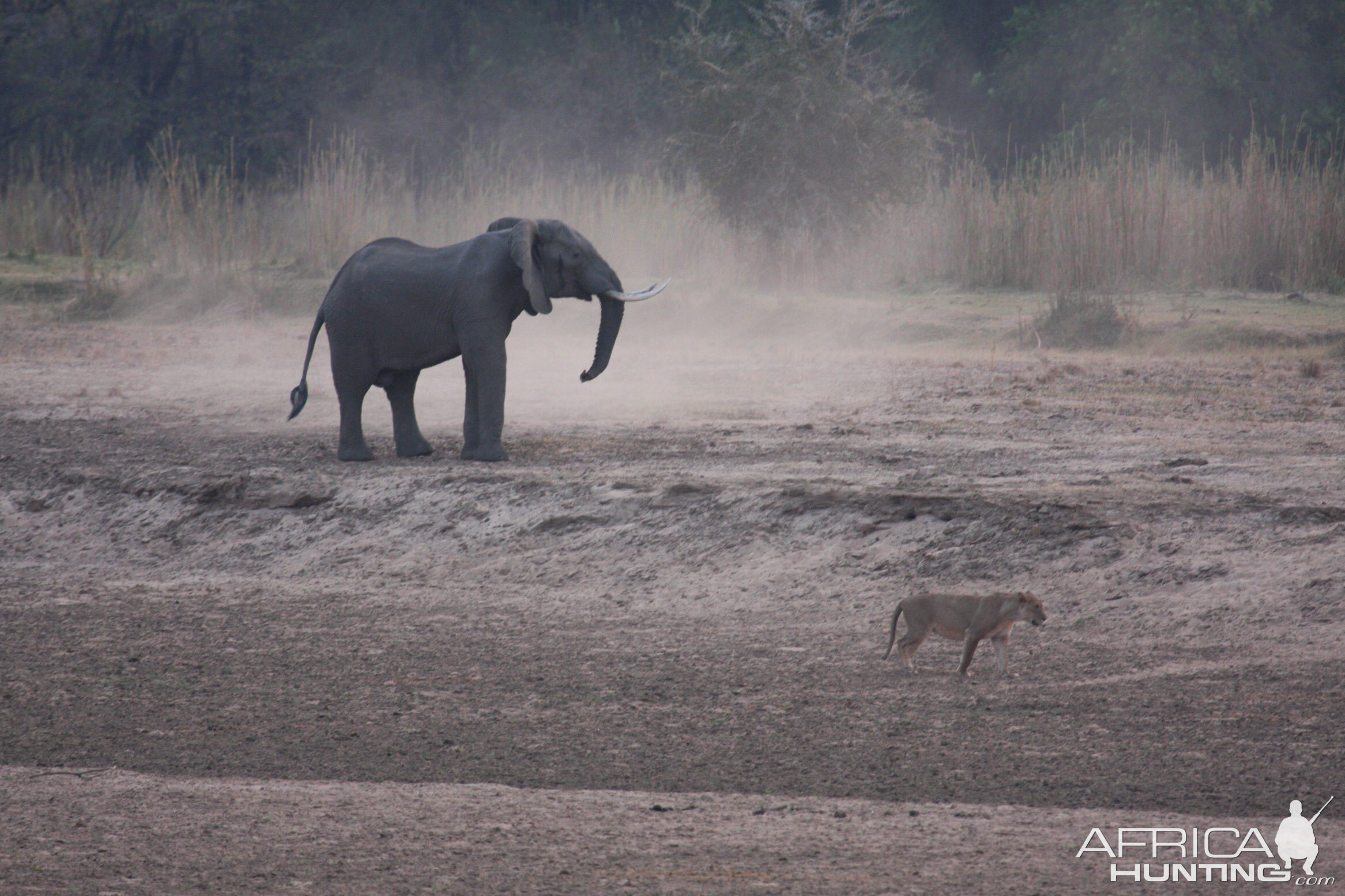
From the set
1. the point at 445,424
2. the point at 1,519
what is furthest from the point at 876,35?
the point at 1,519

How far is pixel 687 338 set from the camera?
48.2ft

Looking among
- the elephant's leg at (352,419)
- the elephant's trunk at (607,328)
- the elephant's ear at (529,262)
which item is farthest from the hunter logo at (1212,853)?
the elephant's leg at (352,419)

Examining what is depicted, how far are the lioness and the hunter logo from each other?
4.14 feet

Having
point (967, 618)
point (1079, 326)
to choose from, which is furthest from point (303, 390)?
point (1079, 326)

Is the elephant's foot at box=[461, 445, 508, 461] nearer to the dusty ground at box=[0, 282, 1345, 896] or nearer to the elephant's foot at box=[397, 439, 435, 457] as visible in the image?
the dusty ground at box=[0, 282, 1345, 896]

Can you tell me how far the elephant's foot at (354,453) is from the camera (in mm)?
8453

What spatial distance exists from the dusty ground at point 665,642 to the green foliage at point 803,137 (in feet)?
25.5

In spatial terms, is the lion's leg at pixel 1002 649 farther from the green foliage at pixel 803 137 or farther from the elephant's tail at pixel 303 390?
the green foliage at pixel 803 137

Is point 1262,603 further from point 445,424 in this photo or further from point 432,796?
point 445,424

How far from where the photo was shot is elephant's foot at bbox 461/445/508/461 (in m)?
8.28

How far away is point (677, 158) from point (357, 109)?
38.3ft

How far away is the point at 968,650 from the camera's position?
5.01 m

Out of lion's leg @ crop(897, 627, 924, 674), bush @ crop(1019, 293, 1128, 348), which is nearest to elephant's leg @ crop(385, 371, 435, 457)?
lion's leg @ crop(897, 627, 924, 674)

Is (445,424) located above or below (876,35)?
below
